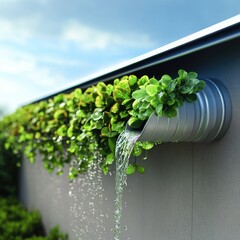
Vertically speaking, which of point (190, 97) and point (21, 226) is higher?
point (190, 97)

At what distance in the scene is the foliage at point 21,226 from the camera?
6488 millimetres

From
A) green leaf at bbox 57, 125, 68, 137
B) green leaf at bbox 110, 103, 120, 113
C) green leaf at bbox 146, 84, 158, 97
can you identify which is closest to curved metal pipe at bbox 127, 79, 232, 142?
green leaf at bbox 146, 84, 158, 97

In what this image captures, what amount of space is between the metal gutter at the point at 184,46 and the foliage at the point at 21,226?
344 centimetres

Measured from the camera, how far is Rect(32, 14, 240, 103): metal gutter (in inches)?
91.2

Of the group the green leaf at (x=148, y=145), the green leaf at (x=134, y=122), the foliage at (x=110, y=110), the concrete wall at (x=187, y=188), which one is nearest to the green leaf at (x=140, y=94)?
the foliage at (x=110, y=110)

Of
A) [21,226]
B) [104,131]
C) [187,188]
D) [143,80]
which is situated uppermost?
[143,80]

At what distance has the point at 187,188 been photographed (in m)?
3.08

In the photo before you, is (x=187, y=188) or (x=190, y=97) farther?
(x=187, y=188)

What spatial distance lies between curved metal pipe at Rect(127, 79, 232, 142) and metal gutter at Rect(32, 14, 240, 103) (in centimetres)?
31

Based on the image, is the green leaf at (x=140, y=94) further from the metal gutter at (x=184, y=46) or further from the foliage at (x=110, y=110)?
the metal gutter at (x=184, y=46)

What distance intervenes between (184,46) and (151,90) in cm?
42

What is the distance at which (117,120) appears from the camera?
3.01m

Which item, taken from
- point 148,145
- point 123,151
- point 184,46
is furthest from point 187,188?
point 184,46

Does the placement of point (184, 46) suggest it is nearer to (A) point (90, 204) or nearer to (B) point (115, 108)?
(B) point (115, 108)
